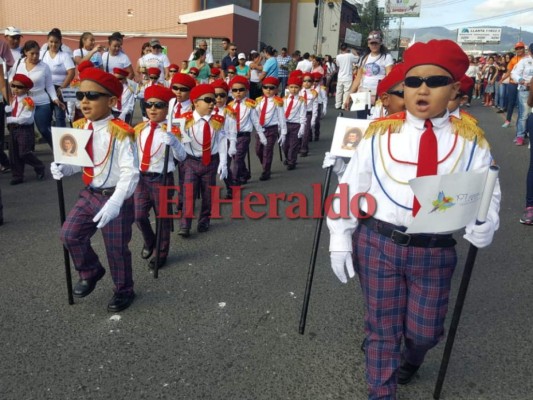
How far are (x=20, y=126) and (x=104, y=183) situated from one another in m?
4.44

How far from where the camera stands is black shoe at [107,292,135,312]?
12.9 ft

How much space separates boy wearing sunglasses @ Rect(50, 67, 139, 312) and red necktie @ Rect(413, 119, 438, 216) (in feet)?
6.85

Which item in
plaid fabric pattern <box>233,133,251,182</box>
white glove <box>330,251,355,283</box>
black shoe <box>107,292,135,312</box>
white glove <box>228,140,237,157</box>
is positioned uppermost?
white glove <box>330,251,355,283</box>

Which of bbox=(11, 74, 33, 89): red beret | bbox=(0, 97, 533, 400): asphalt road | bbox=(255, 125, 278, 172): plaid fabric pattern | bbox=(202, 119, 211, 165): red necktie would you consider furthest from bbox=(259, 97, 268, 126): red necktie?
bbox=(11, 74, 33, 89): red beret

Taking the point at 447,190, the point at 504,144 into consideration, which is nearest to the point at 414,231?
the point at 447,190

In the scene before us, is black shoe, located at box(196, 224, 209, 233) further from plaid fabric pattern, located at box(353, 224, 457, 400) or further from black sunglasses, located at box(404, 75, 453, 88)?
black sunglasses, located at box(404, 75, 453, 88)

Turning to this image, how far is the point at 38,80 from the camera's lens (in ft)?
26.3

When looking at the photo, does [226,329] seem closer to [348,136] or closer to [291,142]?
[348,136]

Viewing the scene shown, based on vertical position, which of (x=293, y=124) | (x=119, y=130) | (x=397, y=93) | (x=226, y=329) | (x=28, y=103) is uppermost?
(x=397, y=93)

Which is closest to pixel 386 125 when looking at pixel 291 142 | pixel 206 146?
pixel 206 146

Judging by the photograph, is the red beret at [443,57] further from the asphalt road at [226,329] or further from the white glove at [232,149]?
the white glove at [232,149]

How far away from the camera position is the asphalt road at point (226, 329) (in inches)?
121

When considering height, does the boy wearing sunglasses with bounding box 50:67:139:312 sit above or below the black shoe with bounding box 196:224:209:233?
above

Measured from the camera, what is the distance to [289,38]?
136ft
